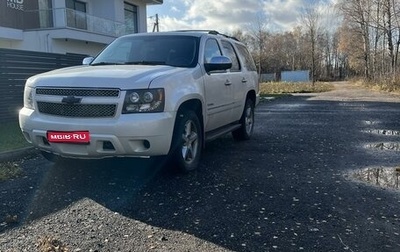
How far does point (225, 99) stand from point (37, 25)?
17.8 meters

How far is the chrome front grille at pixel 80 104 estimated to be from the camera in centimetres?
417

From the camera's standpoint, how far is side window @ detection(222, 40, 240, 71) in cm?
670

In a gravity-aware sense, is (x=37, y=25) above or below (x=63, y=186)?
above

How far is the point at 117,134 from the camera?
409 centimetres

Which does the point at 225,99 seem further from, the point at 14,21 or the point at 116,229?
the point at 14,21

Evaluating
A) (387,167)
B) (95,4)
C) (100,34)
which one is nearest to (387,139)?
(387,167)

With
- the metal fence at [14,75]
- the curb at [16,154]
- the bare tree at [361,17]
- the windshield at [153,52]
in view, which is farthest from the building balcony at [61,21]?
the bare tree at [361,17]

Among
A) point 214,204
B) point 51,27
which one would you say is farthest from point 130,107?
point 51,27

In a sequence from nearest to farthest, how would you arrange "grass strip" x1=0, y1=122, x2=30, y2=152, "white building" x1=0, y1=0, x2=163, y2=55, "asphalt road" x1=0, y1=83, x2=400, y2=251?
1. "asphalt road" x1=0, y1=83, x2=400, y2=251
2. "grass strip" x1=0, y1=122, x2=30, y2=152
3. "white building" x1=0, y1=0, x2=163, y2=55

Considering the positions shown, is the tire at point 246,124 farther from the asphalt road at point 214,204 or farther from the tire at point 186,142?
the tire at point 186,142

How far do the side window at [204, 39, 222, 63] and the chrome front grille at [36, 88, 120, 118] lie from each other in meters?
1.92

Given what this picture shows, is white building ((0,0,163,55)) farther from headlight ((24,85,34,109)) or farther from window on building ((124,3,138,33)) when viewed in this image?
headlight ((24,85,34,109))

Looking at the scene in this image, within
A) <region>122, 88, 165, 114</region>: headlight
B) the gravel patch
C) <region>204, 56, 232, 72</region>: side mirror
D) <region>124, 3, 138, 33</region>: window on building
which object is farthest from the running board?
<region>124, 3, 138, 33</region>: window on building

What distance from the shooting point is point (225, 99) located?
20.3ft
